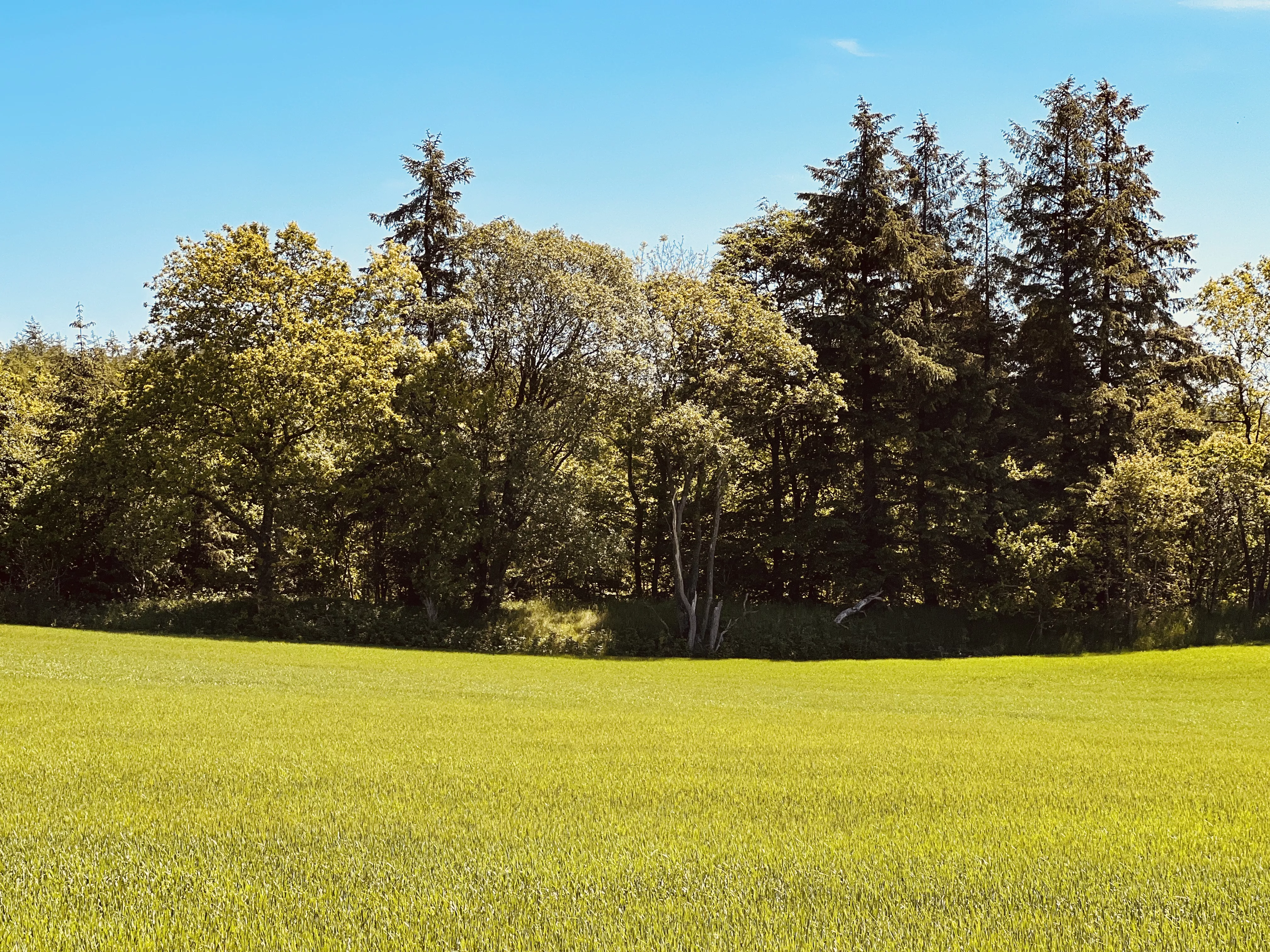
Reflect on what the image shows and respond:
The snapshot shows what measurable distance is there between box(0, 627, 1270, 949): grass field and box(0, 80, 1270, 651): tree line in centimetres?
1865

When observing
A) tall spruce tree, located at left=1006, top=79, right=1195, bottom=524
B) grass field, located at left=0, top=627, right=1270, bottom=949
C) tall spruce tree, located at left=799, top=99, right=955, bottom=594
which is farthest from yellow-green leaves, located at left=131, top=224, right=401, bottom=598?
tall spruce tree, located at left=1006, top=79, right=1195, bottom=524

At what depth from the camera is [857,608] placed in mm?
35094

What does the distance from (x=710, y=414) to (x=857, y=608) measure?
9.28m

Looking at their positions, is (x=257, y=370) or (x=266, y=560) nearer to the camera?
(x=257, y=370)

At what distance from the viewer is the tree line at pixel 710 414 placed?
3209 centimetres

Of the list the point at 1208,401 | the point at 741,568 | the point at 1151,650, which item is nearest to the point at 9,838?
the point at 1151,650

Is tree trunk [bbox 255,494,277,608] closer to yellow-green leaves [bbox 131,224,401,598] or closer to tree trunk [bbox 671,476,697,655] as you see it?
yellow-green leaves [bbox 131,224,401,598]

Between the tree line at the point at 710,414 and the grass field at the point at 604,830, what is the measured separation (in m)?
18.6

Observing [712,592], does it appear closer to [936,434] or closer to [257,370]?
[936,434]

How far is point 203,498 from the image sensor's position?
1316 inches

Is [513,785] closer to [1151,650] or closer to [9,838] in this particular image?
[9,838]

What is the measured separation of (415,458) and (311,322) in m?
5.66

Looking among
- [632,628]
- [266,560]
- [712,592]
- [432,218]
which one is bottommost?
[632,628]

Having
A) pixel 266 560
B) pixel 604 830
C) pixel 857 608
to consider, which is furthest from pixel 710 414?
pixel 604 830
